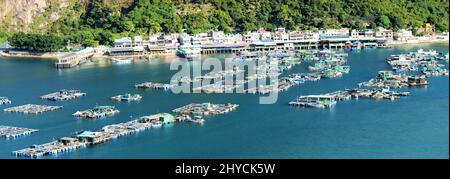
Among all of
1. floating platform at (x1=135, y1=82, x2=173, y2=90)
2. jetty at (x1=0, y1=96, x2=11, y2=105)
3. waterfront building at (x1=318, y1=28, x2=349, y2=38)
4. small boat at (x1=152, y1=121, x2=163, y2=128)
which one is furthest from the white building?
small boat at (x1=152, y1=121, x2=163, y2=128)

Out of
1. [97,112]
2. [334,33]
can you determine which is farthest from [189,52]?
[97,112]

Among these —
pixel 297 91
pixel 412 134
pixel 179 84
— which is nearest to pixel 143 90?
pixel 179 84

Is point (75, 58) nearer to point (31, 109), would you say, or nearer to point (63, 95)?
point (63, 95)

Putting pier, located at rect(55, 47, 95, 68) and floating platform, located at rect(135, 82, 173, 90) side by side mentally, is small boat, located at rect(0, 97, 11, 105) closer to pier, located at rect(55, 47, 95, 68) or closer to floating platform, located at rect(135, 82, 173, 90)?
floating platform, located at rect(135, 82, 173, 90)

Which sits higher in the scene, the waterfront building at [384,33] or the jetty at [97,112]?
the waterfront building at [384,33]

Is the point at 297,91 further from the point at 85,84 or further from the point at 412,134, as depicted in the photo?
the point at 85,84

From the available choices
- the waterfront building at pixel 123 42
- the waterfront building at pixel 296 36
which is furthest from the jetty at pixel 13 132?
the waterfront building at pixel 296 36

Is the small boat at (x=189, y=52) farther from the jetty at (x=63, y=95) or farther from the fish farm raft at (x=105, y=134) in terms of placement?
the fish farm raft at (x=105, y=134)
